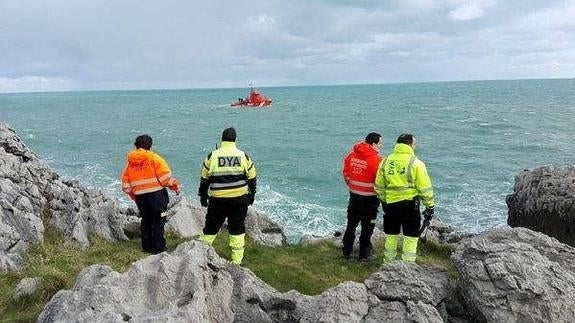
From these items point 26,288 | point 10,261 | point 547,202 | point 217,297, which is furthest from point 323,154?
point 217,297

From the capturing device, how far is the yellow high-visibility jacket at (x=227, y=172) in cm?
1099

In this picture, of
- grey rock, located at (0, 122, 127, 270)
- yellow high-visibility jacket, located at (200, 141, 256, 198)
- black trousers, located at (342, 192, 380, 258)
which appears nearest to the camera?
yellow high-visibility jacket, located at (200, 141, 256, 198)

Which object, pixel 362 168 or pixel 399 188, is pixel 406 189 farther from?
pixel 362 168

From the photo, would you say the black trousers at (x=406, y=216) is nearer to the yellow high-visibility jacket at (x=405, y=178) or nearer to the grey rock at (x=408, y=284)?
the yellow high-visibility jacket at (x=405, y=178)

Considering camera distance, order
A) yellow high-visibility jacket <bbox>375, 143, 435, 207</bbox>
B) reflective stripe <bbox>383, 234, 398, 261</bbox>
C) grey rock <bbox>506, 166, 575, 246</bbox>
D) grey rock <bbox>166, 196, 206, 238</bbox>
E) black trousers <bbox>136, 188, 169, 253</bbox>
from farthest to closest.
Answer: grey rock <bbox>506, 166, 575, 246</bbox>, grey rock <bbox>166, 196, 206, 238</bbox>, black trousers <bbox>136, 188, 169, 253</bbox>, reflective stripe <bbox>383, 234, 398, 261</bbox>, yellow high-visibility jacket <bbox>375, 143, 435, 207</bbox>

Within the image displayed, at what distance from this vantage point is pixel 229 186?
11148 millimetres

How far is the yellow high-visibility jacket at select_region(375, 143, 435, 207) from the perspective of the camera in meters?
11.1

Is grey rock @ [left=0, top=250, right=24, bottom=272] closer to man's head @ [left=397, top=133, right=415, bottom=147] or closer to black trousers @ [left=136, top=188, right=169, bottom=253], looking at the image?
black trousers @ [left=136, top=188, right=169, bottom=253]

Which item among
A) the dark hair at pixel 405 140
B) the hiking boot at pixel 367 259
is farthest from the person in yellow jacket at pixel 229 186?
the hiking boot at pixel 367 259

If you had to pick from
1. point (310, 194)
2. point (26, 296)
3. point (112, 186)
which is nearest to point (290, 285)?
point (26, 296)

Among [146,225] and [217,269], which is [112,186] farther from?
[217,269]

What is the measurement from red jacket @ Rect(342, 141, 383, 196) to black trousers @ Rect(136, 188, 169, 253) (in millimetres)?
4472

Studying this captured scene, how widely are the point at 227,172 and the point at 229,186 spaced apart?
0.32 metres

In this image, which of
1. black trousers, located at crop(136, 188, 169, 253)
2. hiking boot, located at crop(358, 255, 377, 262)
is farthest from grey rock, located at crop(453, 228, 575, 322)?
black trousers, located at crop(136, 188, 169, 253)
